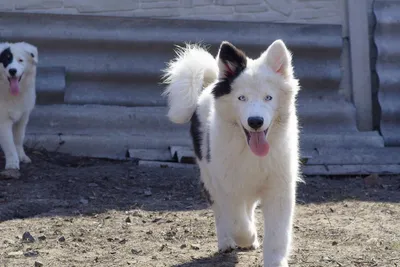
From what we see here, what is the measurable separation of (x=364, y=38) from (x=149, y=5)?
7.10 feet

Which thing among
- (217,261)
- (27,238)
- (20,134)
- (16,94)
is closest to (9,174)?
(20,134)

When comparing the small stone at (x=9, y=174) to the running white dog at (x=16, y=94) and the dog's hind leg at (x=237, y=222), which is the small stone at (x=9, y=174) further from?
the dog's hind leg at (x=237, y=222)

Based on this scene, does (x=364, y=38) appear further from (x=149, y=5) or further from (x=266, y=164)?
(x=266, y=164)

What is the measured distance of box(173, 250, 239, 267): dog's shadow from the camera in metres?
4.92

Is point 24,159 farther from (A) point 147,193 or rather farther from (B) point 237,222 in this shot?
(B) point 237,222

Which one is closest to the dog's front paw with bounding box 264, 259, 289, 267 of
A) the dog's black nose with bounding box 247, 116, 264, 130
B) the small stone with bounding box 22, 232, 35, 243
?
the dog's black nose with bounding box 247, 116, 264, 130

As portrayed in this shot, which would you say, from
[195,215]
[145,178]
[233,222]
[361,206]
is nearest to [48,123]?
[145,178]

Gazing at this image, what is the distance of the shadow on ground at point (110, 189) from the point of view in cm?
648

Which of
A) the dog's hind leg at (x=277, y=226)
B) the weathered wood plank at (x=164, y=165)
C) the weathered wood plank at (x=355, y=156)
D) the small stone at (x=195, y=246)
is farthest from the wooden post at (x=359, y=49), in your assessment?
the dog's hind leg at (x=277, y=226)

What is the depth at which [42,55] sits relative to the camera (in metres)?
8.33

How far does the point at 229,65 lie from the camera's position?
4773mm

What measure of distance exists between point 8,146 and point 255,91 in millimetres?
3808

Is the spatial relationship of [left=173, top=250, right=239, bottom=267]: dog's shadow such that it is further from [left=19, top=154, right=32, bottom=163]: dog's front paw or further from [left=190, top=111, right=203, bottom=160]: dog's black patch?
[left=19, top=154, right=32, bottom=163]: dog's front paw

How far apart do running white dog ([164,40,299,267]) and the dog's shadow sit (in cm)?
12
